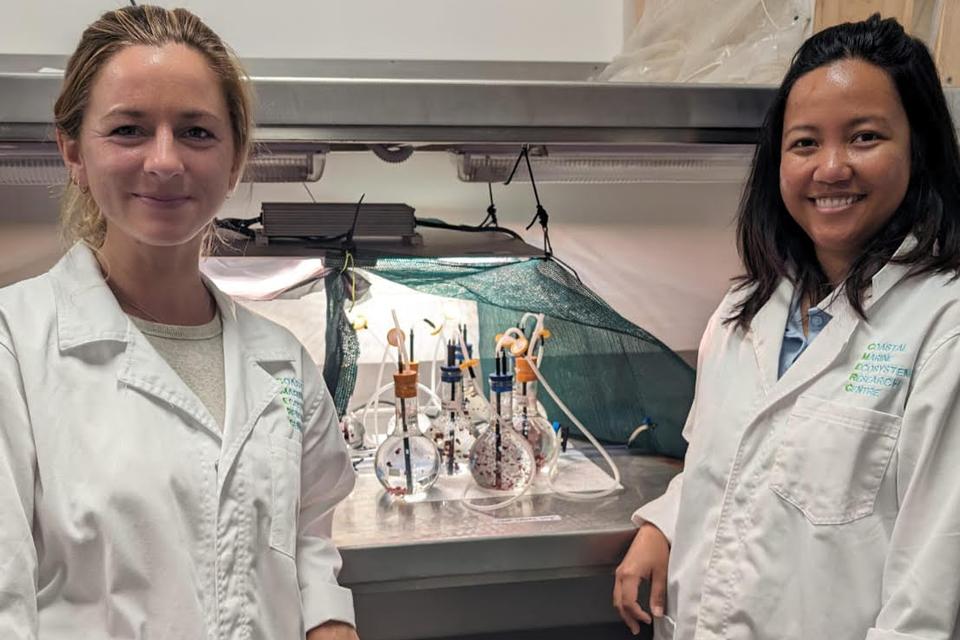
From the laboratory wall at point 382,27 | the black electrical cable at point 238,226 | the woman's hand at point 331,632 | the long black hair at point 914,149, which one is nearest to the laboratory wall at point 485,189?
the laboratory wall at point 382,27

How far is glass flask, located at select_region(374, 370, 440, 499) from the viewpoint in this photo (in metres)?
1.48

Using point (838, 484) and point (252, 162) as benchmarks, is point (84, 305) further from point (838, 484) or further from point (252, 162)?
point (838, 484)

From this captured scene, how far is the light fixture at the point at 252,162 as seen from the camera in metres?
1.39

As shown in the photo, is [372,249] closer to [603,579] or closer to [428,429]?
[428,429]

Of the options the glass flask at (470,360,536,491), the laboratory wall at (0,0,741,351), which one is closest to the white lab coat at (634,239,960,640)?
the glass flask at (470,360,536,491)

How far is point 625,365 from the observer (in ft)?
5.45

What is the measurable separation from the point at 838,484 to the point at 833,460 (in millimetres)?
30

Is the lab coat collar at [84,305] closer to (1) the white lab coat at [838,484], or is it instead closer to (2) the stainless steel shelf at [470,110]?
(2) the stainless steel shelf at [470,110]

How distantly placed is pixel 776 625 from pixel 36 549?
0.91m

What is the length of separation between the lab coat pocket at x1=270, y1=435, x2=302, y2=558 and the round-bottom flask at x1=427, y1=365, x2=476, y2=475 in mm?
544

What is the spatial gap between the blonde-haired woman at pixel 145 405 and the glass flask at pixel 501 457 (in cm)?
46

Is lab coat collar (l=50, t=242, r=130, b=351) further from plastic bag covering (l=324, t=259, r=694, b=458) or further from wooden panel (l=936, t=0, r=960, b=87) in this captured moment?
wooden panel (l=936, t=0, r=960, b=87)

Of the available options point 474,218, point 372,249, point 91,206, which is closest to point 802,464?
point 372,249

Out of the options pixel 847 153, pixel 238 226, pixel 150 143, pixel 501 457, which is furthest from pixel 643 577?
pixel 238 226
